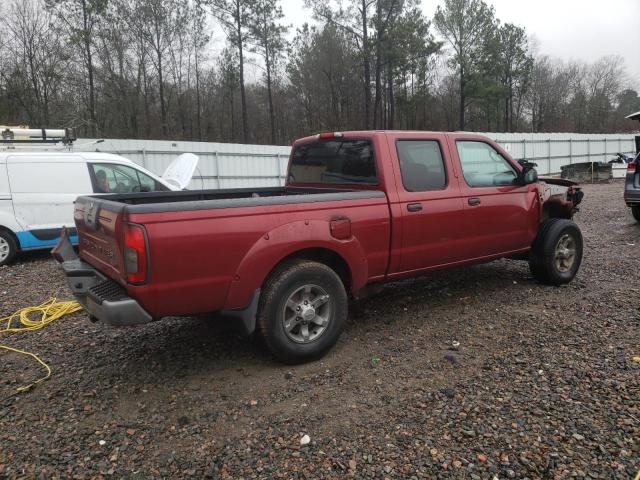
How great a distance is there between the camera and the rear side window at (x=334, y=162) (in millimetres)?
4289

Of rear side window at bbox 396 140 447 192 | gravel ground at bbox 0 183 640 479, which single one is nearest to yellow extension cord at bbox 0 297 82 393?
gravel ground at bbox 0 183 640 479

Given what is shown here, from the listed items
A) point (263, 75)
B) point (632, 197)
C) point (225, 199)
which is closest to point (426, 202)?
point (225, 199)

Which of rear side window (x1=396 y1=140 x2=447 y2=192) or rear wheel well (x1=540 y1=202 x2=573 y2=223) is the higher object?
rear side window (x1=396 y1=140 x2=447 y2=192)

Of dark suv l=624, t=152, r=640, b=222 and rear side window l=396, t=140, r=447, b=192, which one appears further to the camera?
dark suv l=624, t=152, r=640, b=222

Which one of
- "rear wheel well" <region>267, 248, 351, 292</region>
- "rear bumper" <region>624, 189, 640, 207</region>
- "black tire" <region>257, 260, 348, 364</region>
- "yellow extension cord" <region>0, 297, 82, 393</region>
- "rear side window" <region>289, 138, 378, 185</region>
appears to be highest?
"rear side window" <region>289, 138, 378, 185</region>

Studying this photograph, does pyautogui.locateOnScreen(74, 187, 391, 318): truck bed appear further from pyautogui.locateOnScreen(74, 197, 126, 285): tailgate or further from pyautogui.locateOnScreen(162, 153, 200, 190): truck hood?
pyautogui.locateOnScreen(162, 153, 200, 190): truck hood

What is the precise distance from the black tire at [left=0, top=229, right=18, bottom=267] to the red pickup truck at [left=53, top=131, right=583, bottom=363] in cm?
426

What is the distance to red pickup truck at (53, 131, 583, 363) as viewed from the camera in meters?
3.00

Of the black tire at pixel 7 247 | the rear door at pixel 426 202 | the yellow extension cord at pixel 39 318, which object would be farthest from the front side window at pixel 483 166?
the black tire at pixel 7 247

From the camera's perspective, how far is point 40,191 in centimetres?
756

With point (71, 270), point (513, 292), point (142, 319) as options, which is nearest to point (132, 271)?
point (142, 319)

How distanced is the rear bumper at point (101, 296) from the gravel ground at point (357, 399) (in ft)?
2.14

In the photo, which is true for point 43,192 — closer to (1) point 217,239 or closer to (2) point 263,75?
(1) point 217,239

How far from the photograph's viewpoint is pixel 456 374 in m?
3.48
